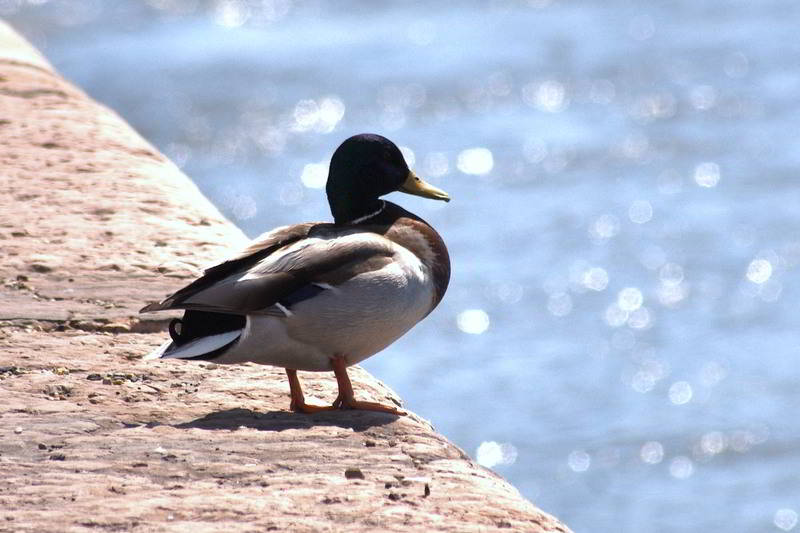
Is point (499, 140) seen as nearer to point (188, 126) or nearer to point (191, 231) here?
point (188, 126)

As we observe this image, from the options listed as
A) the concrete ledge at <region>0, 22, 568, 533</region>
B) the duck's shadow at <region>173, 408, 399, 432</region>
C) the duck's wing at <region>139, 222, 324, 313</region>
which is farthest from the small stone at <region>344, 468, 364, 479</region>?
the duck's wing at <region>139, 222, 324, 313</region>

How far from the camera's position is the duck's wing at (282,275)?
3506mm

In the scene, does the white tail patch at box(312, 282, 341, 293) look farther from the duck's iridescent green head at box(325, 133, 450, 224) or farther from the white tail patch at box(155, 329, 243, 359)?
the duck's iridescent green head at box(325, 133, 450, 224)

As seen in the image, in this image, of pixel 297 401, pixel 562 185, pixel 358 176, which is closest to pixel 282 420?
pixel 297 401

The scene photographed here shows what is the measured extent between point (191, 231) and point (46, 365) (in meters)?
1.19

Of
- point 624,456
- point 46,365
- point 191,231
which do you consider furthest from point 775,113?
point 46,365

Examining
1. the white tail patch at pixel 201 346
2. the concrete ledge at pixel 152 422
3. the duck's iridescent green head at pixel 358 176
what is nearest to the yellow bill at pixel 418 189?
the duck's iridescent green head at pixel 358 176

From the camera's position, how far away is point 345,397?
3682 mm

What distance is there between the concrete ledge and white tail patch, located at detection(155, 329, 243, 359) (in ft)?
0.53

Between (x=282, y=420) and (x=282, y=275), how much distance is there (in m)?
0.34

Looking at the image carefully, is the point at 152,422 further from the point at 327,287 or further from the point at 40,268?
the point at 40,268

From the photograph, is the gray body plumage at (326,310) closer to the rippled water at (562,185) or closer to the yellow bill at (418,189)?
the yellow bill at (418,189)

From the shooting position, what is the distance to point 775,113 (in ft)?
41.9

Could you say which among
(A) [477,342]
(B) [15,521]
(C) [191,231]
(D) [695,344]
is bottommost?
(B) [15,521]
